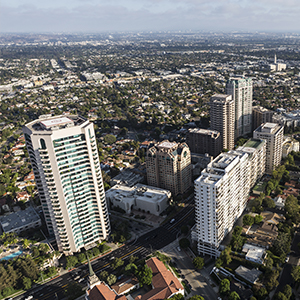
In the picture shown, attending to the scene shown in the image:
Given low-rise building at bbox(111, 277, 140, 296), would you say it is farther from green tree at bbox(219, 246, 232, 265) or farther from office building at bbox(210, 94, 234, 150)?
office building at bbox(210, 94, 234, 150)

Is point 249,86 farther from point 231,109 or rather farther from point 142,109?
point 142,109

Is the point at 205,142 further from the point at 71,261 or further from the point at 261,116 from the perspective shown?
the point at 71,261

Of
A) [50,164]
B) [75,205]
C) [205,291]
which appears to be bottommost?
[205,291]

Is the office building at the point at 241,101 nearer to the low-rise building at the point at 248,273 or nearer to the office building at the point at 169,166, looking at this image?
the office building at the point at 169,166

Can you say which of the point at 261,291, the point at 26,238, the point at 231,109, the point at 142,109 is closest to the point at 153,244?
the point at 261,291

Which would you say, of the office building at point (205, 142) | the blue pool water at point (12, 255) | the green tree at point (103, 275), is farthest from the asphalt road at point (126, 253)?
the office building at point (205, 142)

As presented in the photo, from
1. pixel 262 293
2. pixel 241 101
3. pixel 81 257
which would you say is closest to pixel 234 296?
pixel 262 293
